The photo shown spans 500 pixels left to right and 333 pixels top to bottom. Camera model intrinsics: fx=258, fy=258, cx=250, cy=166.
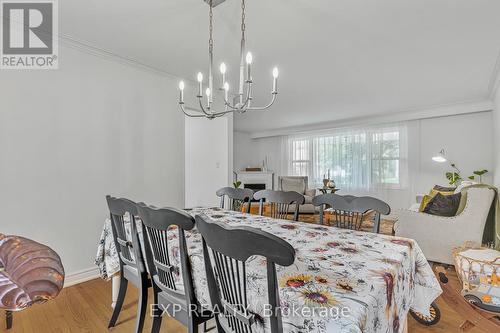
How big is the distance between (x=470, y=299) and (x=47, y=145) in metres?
3.60

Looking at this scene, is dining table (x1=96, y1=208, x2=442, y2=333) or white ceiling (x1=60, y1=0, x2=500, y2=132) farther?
white ceiling (x1=60, y1=0, x2=500, y2=132)

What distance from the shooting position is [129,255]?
1655 mm

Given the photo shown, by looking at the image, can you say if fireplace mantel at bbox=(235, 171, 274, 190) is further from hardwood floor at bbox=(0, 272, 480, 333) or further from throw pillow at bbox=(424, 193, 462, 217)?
hardwood floor at bbox=(0, 272, 480, 333)

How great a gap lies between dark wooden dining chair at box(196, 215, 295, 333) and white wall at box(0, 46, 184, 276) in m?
2.16

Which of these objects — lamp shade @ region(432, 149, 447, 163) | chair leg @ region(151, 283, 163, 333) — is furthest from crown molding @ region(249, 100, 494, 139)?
chair leg @ region(151, 283, 163, 333)

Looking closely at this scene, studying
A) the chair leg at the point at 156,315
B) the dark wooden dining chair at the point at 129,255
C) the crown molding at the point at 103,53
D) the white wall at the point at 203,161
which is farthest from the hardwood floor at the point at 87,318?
the white wall at the point at 203,161

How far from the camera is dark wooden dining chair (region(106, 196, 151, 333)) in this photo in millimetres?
1476

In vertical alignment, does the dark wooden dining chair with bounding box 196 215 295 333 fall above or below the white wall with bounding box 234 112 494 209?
below

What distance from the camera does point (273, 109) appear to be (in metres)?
5.43

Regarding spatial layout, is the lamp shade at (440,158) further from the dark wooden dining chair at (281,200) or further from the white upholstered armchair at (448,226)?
the dark wooden dining chair at (281,200)

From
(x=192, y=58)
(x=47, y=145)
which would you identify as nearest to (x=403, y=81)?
(x=192, y=58)

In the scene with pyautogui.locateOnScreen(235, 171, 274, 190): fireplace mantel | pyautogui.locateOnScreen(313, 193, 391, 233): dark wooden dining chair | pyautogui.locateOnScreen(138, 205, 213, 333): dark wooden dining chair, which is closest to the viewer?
pyautogui.locateOnScreen(138, 205, 213, 333): dark wooden dining chair

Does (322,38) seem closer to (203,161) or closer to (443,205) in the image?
(443,205)

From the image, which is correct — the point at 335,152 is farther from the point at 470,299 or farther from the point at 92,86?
the point at 92,86
